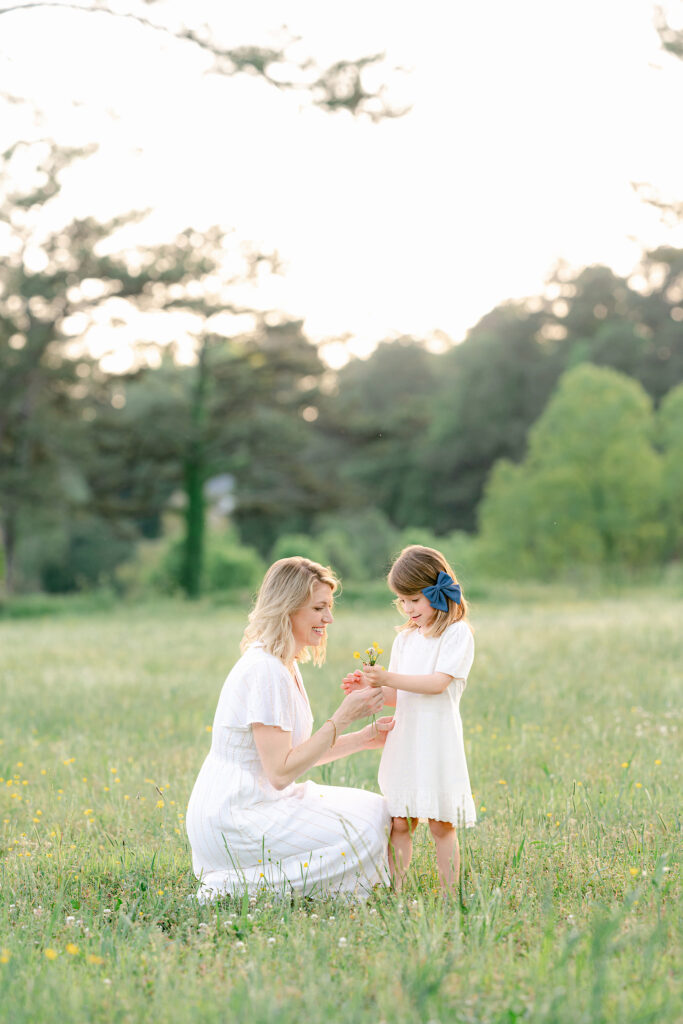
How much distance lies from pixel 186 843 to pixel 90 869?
54cm

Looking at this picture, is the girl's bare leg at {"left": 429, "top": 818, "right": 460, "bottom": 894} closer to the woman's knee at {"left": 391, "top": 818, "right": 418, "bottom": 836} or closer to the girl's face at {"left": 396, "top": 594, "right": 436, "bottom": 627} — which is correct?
the woman's knee at {"left": 391, "top": 818, "right": 418, "bottom": 836}

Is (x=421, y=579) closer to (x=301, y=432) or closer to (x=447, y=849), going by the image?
(x=447, y=849)

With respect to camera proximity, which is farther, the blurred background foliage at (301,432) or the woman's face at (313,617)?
the blurred background foliage at (301,432)

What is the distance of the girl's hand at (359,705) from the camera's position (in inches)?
177

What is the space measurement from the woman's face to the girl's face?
1.17ft

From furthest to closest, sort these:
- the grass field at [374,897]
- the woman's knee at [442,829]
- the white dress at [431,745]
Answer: the woman's knee at [442,829] < the white dress at [431,745] < the grass field at [374,897]

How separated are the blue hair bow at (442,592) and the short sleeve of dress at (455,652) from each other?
4.5 inches

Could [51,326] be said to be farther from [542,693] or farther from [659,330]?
[659,330]

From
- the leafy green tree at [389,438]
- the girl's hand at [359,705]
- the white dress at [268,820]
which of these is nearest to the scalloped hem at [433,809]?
the white dress at [268,820]

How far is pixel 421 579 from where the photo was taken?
4.79 metres

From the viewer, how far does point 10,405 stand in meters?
31.7

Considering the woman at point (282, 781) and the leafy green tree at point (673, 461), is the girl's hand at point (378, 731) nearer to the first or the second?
the woman at point (282, 781)

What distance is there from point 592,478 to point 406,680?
38.8 m

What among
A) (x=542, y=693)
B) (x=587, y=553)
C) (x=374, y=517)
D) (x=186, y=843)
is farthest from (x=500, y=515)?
(x=186, y=843)
